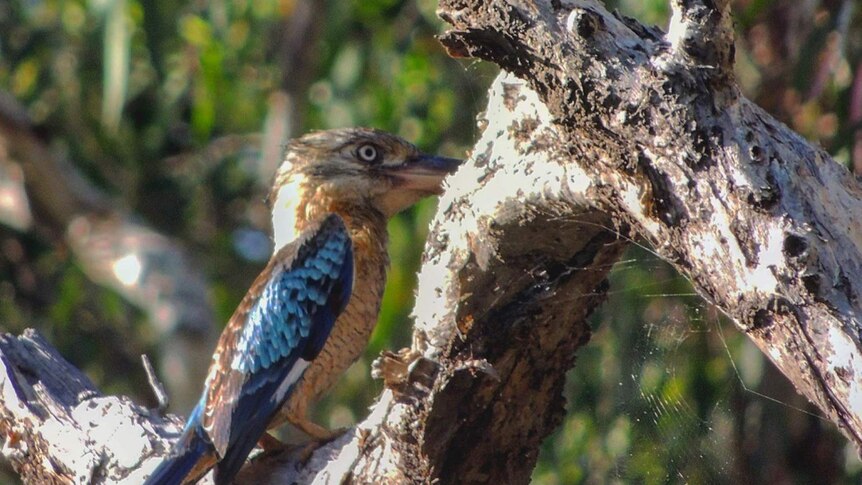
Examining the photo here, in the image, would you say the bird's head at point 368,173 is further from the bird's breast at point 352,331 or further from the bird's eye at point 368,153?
the bird's breast at point 352,331

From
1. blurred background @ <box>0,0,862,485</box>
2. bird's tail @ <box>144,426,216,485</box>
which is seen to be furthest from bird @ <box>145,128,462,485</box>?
blurred background @ <box>0,0,862,485</box>

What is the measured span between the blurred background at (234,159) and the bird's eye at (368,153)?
1.73 ft

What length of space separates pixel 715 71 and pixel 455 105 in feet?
13.0

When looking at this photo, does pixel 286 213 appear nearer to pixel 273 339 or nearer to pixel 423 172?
pixel 423 172

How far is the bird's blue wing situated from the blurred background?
74 cm

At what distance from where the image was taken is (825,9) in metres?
4.75

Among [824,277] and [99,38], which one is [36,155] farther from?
[824,277]

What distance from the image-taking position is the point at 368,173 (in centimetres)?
367

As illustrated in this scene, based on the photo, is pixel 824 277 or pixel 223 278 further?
pixel 223 278

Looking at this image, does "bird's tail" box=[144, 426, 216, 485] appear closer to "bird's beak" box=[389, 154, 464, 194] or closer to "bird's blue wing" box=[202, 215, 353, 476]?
"bird's blue wing" box=[202, 215, 353, 476]

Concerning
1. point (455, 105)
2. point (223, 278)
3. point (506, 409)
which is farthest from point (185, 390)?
point (506, 409)

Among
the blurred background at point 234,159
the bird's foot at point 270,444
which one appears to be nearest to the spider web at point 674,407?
the blurred background at point 234,159

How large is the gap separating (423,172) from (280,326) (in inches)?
24.9

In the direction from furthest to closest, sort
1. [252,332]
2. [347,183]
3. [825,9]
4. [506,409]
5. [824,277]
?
[825,9], [347,183], [252,332], [506,409], [824,277]
